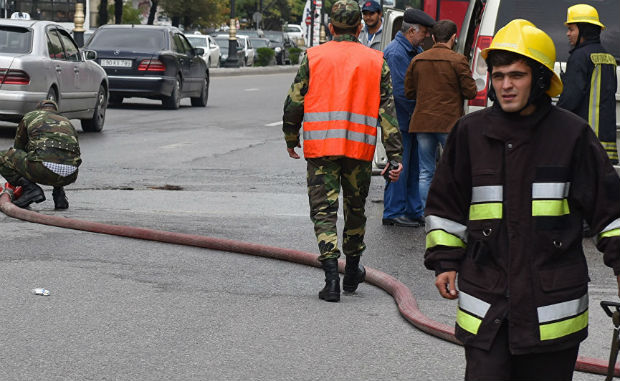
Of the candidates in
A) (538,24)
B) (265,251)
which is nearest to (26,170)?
(265,251)

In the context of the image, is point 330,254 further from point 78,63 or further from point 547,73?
point 78,63

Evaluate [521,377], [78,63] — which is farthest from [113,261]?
[78,63]

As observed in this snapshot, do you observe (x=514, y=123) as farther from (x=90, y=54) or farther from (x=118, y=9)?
(x=118, y=9)

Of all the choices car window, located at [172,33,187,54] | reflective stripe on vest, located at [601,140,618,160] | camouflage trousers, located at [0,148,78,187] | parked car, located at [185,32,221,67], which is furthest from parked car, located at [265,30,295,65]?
reflective stripe on vest, located at [601,140,618,160]

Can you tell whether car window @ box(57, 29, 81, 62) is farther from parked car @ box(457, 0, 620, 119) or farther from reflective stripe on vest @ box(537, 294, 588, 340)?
reflective stripe on vest @ box(537, 294, 588, 340)

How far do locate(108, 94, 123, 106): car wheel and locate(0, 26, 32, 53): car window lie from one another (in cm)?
740

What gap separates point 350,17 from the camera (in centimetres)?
718

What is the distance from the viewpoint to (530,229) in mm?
3760

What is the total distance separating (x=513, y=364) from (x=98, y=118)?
52.7 ft

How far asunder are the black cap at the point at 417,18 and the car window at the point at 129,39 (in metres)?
14.7

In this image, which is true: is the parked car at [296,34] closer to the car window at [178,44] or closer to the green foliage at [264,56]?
the green foliage at [264,56]

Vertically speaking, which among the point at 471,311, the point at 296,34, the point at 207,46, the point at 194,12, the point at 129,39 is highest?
the point at 471,311

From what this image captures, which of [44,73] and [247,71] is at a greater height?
[44,73]

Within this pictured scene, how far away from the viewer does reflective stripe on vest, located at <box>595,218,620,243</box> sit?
3.77 metres
